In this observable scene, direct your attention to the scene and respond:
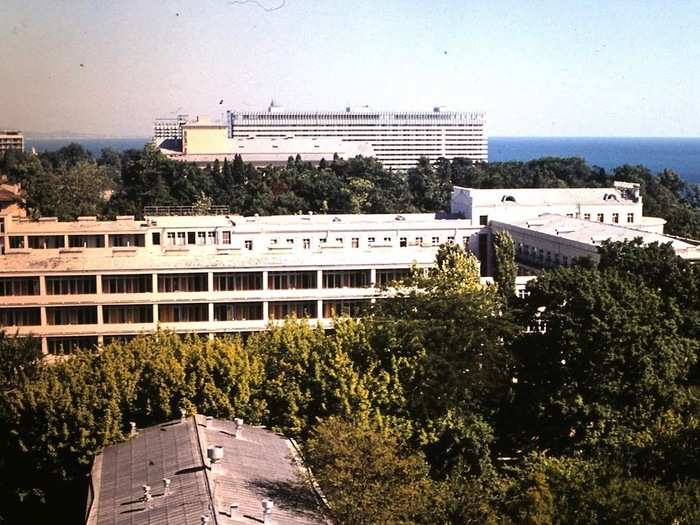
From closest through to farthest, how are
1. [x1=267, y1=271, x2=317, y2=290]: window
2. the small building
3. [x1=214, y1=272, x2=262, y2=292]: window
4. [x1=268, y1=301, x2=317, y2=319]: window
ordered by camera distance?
the small building → [x1=214, y1=272, x2=262, y2=292]: window → [x1=268, y1=301, x2=317, y2=319]: window → [x1=267, y1=271, x2=317, y2=290]: window

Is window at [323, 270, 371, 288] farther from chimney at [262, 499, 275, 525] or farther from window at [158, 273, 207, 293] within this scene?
chimney at [262, 499, 275, 525]

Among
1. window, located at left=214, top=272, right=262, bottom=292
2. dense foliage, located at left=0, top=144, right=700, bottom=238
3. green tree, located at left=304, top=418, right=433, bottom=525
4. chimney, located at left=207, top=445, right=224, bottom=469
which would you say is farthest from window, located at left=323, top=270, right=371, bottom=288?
dense foliage, located at left=0, top=144, right=700, bottom=238

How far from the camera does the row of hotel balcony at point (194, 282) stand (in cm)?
4500

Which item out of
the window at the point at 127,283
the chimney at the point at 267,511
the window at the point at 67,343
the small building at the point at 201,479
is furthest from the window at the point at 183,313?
the chimney at the point at 267,511

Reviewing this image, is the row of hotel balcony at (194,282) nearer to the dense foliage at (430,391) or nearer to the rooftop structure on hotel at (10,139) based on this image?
the dense foliage at (430,391)

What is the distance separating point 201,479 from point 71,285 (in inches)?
909

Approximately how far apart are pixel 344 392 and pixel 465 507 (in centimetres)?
775

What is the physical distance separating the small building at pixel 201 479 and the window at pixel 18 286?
1783 cm

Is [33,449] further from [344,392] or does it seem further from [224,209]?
[224,209]

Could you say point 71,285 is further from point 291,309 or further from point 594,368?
point 594,368

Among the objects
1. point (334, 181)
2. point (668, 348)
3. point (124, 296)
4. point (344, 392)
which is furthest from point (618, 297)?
point (334, 181)

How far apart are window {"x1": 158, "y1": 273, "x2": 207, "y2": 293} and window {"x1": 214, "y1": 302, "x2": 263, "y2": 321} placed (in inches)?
46.7

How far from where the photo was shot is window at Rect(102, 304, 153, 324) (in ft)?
148

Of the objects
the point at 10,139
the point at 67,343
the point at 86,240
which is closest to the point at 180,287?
the point at 67,343
